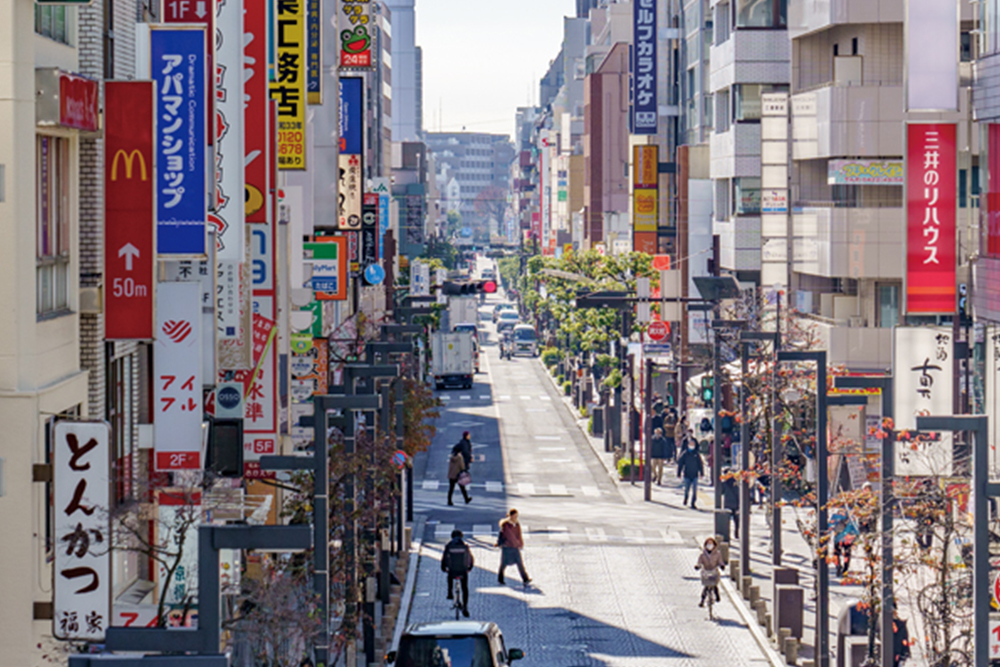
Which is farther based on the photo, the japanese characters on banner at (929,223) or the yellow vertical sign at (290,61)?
the japanese characters on banner at (929,223)

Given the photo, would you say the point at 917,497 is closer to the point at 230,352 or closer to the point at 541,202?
the point at 230,352

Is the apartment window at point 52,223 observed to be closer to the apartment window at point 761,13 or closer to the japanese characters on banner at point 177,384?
the japanese characters on banner at point 177,384

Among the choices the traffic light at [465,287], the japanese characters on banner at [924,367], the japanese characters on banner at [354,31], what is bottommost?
the japanese characters on banner at [924,367]

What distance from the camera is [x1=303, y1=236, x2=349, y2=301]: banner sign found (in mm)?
39250

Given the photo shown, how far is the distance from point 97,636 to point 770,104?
1547 inches

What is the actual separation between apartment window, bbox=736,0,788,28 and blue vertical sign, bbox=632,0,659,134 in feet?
55.2

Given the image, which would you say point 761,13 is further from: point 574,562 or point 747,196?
point 574,562

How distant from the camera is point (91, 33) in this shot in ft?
61.8

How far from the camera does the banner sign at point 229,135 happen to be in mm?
20625

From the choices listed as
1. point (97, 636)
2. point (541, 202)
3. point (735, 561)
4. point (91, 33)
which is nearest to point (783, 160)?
point (735, 561)

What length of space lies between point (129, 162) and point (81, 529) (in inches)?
144

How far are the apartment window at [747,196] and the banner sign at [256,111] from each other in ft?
115

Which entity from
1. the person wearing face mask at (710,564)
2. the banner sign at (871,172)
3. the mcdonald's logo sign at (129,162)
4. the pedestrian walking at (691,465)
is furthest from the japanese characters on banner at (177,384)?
the banner sign at (871,172)

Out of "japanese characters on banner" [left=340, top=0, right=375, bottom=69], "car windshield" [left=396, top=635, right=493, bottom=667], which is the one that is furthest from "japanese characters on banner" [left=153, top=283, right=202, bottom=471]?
"japanese characters on banner" [left=340, top=0, right=375, bottom=69]
